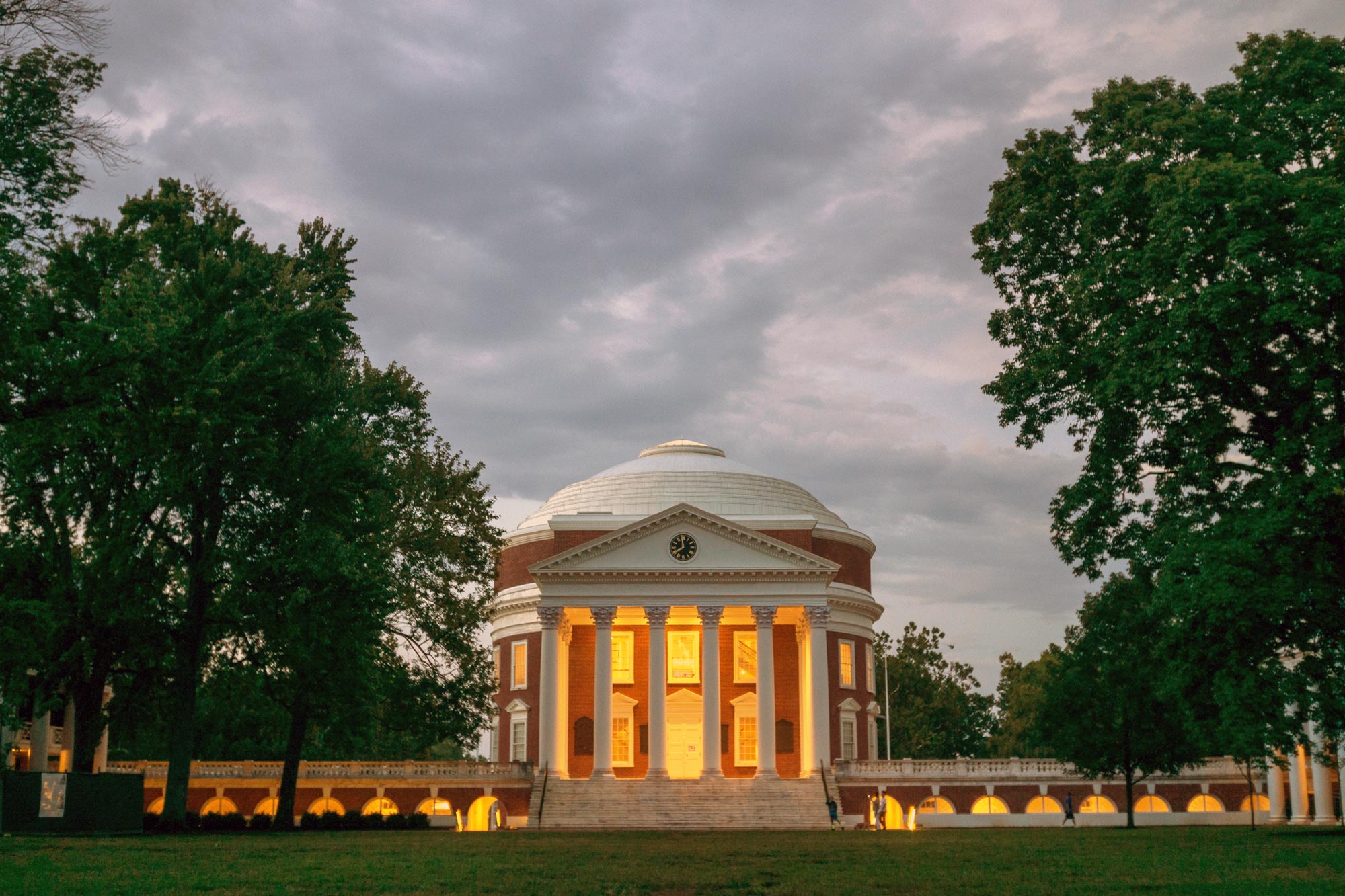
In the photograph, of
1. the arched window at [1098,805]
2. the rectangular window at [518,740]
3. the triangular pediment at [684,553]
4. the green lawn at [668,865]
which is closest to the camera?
→ the green lawn at [668,865]

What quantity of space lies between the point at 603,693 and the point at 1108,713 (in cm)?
2244

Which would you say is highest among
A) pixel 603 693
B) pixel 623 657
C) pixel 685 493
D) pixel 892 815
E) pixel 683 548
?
pixel 685 493

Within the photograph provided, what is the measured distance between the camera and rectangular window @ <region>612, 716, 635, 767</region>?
6169 cm

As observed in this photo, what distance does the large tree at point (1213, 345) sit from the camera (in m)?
23.8

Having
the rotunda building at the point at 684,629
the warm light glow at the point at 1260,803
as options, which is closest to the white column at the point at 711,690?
the rotunda building at the point at 684,629

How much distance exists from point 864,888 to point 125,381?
16.9m

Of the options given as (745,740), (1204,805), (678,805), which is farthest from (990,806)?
(678,805)

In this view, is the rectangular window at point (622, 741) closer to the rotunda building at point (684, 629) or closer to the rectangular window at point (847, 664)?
the rotunda building at point (684, 629)

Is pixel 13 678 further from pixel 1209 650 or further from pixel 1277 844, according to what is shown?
pixel 1277 844

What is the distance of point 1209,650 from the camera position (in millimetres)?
25500

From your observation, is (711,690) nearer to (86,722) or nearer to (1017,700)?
(86,722)

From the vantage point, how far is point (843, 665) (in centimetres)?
6569

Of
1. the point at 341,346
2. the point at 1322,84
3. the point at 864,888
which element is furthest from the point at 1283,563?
the point at 341,346

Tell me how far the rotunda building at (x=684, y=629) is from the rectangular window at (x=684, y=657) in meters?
0.07
